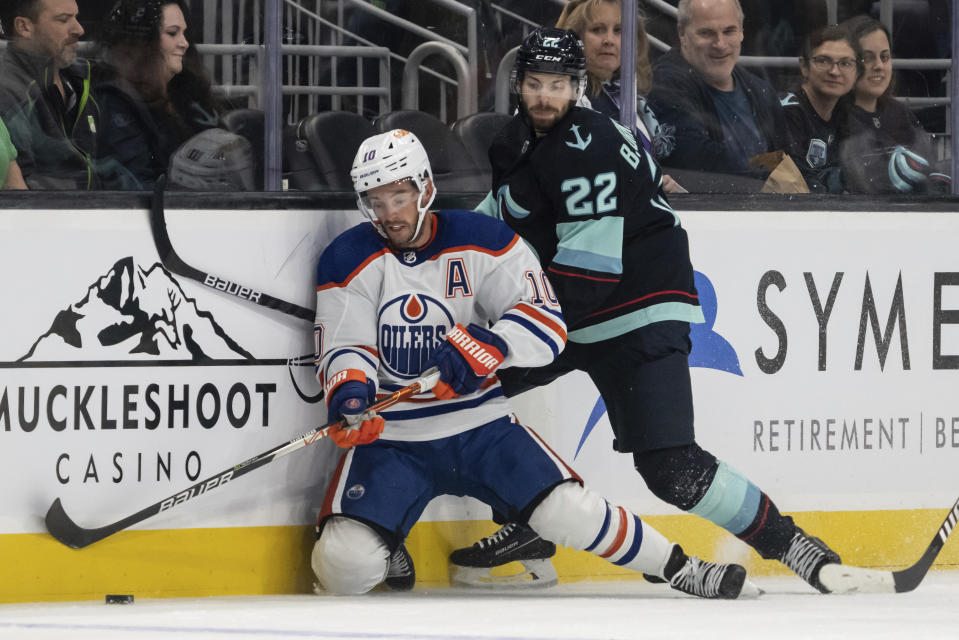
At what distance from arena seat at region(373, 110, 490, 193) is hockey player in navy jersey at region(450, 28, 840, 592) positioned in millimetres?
125

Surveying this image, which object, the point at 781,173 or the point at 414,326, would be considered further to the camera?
the point at 781,173

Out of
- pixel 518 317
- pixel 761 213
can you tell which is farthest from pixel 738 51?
pixel 518 317

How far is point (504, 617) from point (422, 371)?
57cm

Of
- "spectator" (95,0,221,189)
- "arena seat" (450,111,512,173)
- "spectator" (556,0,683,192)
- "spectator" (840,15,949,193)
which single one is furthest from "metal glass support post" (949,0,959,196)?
"spectator" (95,0,221,189)

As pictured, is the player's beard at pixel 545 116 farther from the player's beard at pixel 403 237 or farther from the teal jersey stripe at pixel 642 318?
the teal jersey stripe at pixel 642 318

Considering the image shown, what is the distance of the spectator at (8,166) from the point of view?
9.38 feet

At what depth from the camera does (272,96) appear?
3041 millimetres

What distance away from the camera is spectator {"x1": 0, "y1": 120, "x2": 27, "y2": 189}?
2859 millimetres

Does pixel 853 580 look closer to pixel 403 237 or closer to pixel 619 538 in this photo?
pixel 619 538

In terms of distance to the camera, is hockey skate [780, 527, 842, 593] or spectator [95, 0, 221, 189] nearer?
spectator [95, 0, 221, 189]

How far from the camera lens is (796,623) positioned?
2592 mm

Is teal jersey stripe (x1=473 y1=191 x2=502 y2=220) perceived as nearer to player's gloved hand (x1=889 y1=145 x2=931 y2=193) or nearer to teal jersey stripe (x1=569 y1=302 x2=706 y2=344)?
teal jersey stripe (x1=569 y1=302 x2=706 y2=344)

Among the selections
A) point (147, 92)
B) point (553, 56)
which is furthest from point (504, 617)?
point (147, 92)

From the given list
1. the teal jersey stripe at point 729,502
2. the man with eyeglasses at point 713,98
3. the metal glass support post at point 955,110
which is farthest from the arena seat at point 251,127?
the metal glass support post at point 955,110
